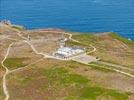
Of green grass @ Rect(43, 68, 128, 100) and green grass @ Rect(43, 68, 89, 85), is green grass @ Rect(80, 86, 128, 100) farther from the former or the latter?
green grass @ Rect(43, 68, 89, 85)

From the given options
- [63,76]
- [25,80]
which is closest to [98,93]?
[63,76]

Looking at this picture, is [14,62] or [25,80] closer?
[25,80]

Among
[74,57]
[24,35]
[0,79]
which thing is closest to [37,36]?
[24,35]

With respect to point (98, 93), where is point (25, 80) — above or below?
below

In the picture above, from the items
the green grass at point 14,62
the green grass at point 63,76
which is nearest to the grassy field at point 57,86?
the green grass at point 63,76

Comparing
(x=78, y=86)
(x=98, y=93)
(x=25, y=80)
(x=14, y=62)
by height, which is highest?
(x=98, y=93)

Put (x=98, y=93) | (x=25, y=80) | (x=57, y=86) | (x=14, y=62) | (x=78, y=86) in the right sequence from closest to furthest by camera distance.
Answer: (x=98, y=93), (x=78, y=86), (x=57, y=86), (x=25, y=80), (x=14, y=62)

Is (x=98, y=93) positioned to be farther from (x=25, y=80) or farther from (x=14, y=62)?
(x=14, y=62)

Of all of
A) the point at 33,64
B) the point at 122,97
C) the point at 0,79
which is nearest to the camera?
the point at 122,97

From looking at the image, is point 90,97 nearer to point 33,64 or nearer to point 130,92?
point 130,92
